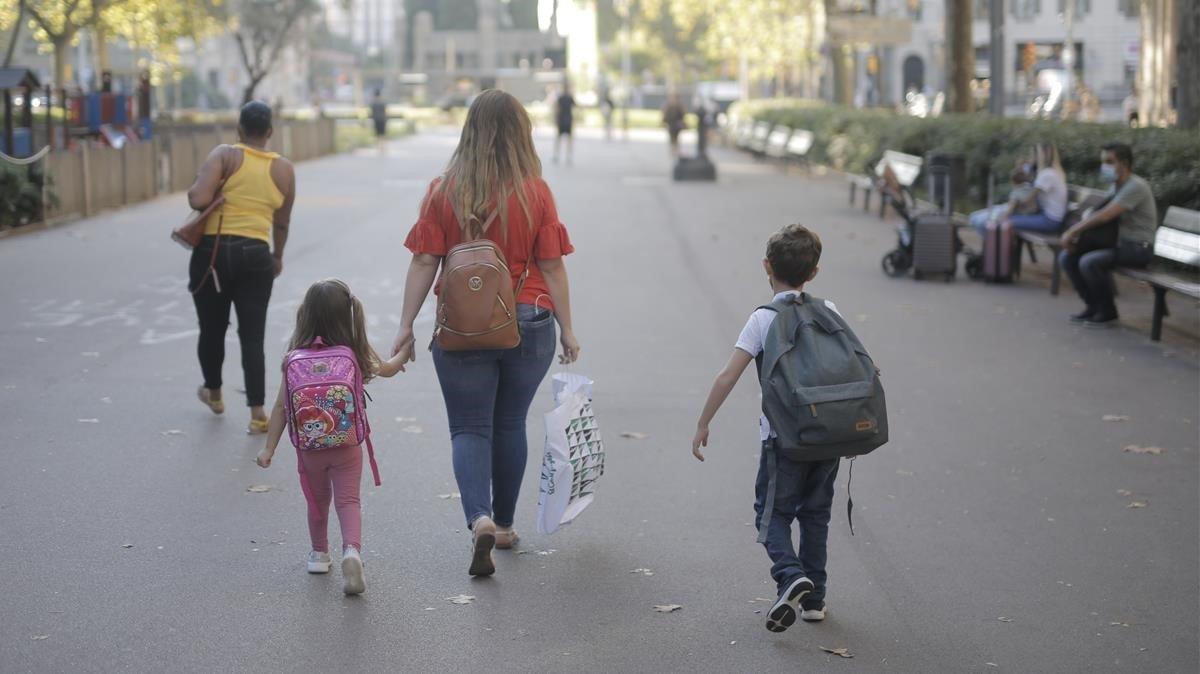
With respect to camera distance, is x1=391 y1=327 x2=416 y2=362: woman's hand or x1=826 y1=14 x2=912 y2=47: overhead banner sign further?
x1=826 y1=14 x2=912 y2=47: overhead banner sign

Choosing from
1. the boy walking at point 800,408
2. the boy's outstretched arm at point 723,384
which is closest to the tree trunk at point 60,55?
the boy's outstretched arm at point 723,384

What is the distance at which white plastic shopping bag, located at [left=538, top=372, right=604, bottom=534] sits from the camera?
5875mm

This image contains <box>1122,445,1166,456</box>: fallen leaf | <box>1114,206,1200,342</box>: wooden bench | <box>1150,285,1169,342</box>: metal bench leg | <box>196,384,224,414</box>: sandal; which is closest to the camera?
<box>1122,445,1166,456</box>: fallen leaf

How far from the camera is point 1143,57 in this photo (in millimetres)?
36594

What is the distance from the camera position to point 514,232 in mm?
5719

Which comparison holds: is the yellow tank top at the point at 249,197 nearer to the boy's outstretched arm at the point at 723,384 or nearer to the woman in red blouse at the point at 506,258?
the woman in red blouse at the point at 506,258

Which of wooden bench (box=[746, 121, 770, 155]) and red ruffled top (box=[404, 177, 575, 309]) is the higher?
wooden bench (box=[746, 121, 770, 155])

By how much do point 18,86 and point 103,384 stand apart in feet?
41.0

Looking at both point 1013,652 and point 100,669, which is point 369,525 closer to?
point 100,669

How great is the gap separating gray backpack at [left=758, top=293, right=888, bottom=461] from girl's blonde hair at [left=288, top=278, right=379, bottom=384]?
1.47m

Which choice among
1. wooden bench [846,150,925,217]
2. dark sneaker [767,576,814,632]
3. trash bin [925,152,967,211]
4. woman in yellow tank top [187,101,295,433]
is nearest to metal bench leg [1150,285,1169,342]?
trash bin [925,152,967,211]

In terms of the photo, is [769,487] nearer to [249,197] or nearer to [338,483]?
[338,483]

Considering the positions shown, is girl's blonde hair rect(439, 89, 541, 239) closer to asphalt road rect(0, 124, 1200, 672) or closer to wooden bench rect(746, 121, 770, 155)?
asphalt road rect(0, 124, 1200, 672)

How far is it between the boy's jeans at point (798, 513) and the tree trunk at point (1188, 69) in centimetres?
1379
